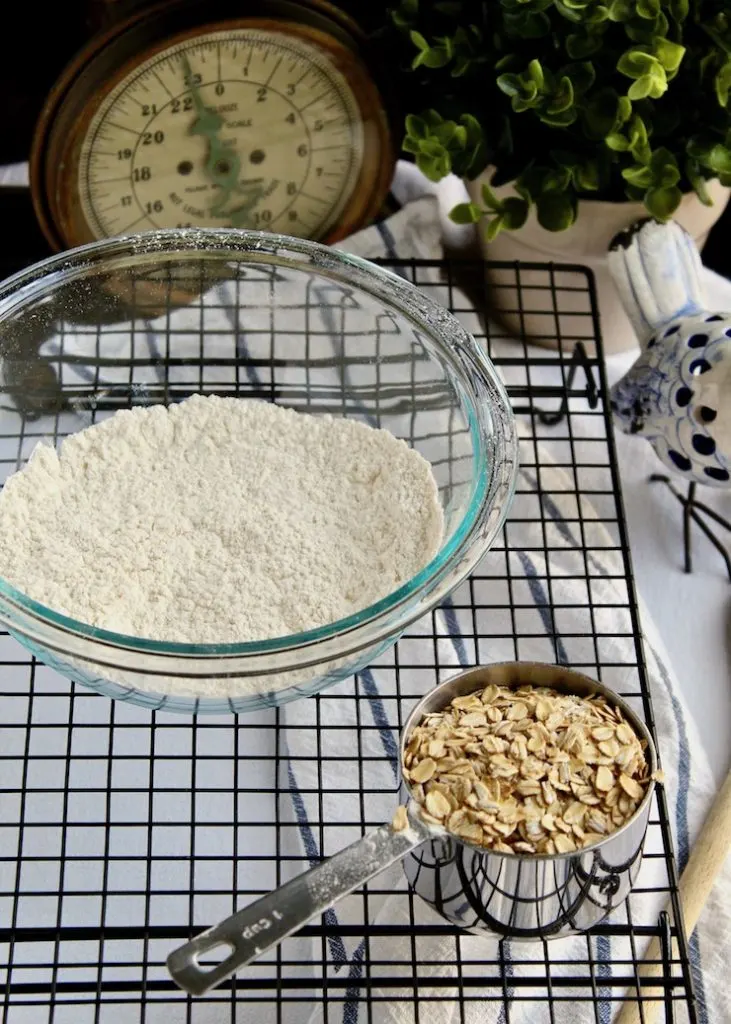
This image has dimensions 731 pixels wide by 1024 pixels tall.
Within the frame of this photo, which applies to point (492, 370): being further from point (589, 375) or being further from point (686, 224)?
point (686, 224)

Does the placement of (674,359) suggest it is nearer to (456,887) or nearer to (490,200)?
→ (490,200)

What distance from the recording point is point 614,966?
743 millimetres

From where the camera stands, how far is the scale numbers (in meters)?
0.96

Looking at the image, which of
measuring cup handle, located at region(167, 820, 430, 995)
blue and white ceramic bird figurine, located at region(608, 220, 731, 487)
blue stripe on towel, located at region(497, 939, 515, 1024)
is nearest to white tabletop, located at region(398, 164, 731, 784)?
blue and white ceramic bird figurine, located at region(608, 220, 731, 487)

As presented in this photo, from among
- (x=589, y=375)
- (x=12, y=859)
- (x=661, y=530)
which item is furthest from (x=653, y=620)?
(x=12, y=859)

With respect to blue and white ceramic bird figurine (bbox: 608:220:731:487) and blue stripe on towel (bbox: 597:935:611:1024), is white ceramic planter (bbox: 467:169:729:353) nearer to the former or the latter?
blue and white ceramic bird figurine (bbox: 608:220:731:487)

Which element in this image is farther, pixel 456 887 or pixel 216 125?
pixel 216 125

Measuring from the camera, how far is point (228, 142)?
1014mm

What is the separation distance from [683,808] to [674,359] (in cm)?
28

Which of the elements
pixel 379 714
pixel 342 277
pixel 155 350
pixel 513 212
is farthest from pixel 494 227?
pixel 379 714

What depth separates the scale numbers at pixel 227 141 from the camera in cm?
96

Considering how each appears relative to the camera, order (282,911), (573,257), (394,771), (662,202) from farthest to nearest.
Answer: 1. (573,257)
2. (662,202)
3. (394,771)
4. (282,911)

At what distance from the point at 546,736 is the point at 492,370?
0.23 meters

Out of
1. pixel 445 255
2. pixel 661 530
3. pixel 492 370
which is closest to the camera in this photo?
pixel 492 370
